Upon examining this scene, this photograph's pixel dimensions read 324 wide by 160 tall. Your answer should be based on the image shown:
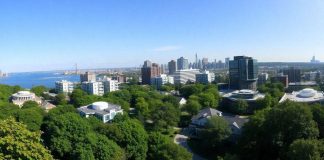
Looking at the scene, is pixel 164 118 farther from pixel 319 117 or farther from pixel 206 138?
pixel 319 117

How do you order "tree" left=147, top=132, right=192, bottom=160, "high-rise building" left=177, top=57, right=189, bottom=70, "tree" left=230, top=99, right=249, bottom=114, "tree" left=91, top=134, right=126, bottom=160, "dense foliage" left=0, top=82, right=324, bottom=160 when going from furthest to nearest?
"high-rise building" left=177, top=57, right=189, bottom=70 → "tree" left=230, top=99, right=249, bottom=114 → "tree" left=91, top=134, right=126, bottom=160 → "dense foliage" left=0, top=82, right=324, bottom=160 → "tree" left=147, top=132, right=192, bottom=160

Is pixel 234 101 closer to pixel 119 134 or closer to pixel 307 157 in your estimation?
pixel 119 134

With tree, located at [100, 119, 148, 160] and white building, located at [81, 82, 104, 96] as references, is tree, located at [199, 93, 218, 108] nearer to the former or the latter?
tree, located at [100, 119, 148, 160]

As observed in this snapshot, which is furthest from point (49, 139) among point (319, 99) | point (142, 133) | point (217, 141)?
point (319, 99)

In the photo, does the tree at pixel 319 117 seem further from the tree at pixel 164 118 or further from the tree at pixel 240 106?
the tree at pixel 240 106

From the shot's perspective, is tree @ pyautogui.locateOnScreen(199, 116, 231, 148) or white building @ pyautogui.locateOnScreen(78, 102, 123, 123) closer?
tree @ pyautogui.locateOnScreen(199, 116, 231, 148)

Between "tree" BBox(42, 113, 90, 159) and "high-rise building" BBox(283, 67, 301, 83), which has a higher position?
"high-rise building" BBox(283, 67, 301, 83)

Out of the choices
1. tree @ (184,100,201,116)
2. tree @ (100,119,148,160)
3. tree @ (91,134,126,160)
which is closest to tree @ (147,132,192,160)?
tree @ (100,119,148,160)
